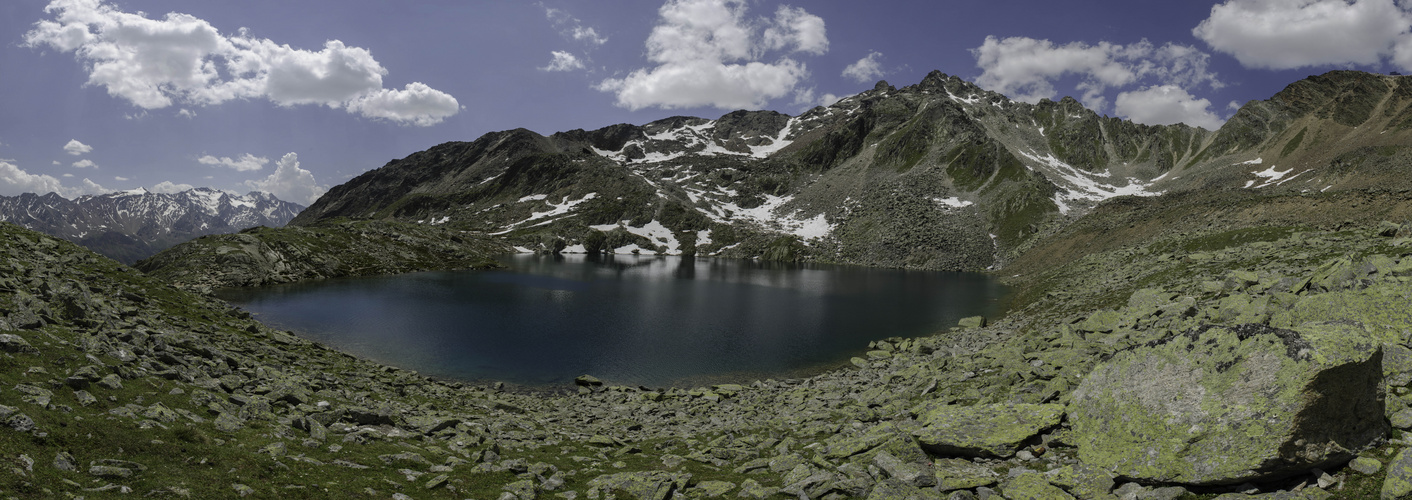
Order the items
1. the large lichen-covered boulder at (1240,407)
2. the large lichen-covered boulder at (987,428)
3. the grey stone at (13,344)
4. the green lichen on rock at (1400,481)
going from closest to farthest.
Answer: the green lichen on rock at (1400,481) < the large lichen-covered boulder at (1240,407) < the large lichen-covered boulder at (987,428) < the grey stone at (13,344)

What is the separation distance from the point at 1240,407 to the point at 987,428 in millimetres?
5720

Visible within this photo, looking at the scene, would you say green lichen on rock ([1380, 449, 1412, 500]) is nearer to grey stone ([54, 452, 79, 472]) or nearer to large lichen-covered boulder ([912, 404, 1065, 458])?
large lichen-covered boulder ([912, 404, 1065, 458])

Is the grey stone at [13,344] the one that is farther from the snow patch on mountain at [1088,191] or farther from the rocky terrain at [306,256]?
the snow patch on mountain at [1088,191]

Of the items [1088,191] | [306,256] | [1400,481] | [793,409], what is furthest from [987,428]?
[1088,191]

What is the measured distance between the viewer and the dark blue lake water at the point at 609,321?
41.2 m

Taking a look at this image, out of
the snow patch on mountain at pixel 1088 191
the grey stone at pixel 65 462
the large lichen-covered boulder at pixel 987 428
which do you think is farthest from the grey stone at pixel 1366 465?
the snow patch on mountain at pixel 1088 191

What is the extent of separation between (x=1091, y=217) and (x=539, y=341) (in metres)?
146

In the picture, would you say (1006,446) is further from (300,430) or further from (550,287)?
(550,287)

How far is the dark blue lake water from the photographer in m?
41.2

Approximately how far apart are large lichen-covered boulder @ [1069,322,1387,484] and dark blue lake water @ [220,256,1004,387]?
28128 mm

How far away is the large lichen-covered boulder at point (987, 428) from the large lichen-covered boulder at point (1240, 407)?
4.52 feet

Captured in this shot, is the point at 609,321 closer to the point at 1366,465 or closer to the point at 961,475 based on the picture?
the point at 961,475

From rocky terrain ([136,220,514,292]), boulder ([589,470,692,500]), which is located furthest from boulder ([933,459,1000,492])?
rocky terrain ([136,220,514,292])

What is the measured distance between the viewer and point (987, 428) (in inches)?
604
